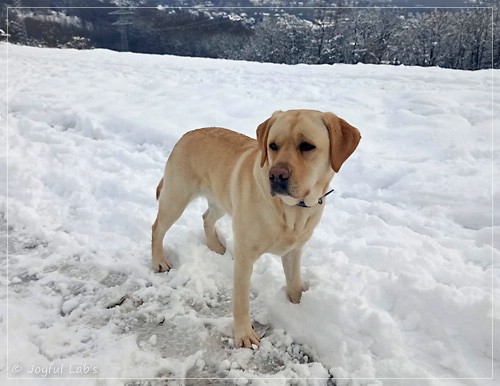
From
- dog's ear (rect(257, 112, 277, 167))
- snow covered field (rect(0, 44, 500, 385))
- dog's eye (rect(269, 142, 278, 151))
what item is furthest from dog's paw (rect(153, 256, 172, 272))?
dog's eye (rect(269, 142, 278, 151))

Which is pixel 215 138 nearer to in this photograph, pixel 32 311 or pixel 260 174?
pixel 260 174

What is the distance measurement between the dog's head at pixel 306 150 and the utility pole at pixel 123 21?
8.18 meters

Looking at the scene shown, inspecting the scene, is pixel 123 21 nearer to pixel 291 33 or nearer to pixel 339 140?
pixel 339 140

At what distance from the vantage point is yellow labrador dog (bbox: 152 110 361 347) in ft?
7.78

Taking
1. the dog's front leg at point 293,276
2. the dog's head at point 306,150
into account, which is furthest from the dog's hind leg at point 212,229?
the dog's head at point 306,150

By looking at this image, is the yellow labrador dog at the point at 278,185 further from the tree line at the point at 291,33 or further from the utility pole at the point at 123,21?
the utility pole at the point at 123,21

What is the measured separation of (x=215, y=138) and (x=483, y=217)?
2734 mm

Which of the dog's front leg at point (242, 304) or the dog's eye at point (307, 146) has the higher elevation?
the dog's eye at point (307, 146)

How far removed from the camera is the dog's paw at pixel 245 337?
263 cm

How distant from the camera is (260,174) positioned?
8.32ft

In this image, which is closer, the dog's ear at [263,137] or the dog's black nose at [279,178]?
the dog's black nose at [279,178]

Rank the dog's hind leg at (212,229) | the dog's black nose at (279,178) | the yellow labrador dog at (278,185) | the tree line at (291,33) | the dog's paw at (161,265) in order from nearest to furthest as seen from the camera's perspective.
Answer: the dog's black nose at (279,178)
the yellow labrador dog at (278,185)
the dog's paw at (161,265)
the dog's hind leg at (212,229)
the tree line at (291,33)

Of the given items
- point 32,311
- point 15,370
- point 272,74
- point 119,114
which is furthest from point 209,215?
point 272,74

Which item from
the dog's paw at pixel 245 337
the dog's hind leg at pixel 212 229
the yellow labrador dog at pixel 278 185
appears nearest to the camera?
the yellow labrador dog at pixel 278 185
